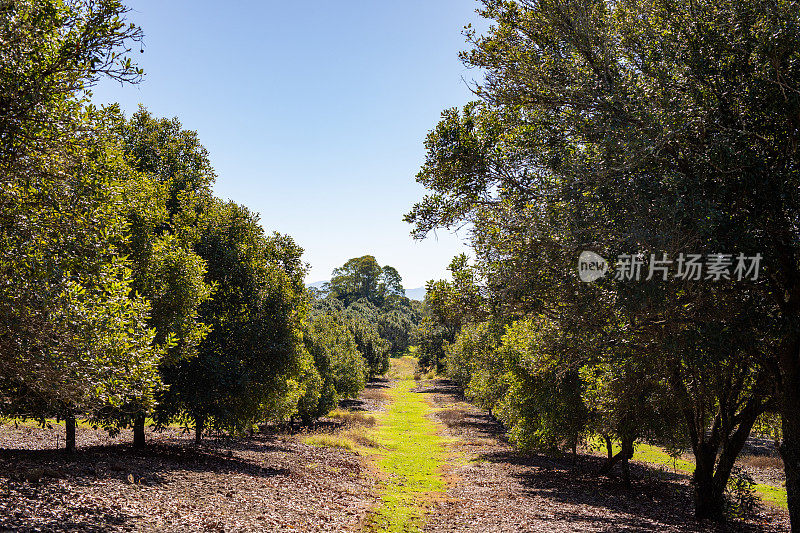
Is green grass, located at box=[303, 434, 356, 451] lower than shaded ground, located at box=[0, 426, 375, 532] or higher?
lower

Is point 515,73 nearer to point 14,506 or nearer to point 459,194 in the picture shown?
point 459,194

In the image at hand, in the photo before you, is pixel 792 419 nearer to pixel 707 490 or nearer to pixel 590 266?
pixel 590 266

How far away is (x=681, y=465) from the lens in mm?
42625

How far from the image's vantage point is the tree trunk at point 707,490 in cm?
1723

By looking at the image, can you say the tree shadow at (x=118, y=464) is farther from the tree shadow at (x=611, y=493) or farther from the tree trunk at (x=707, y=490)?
the tree trunk at (x=707, y=490)

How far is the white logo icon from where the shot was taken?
35.4 ft

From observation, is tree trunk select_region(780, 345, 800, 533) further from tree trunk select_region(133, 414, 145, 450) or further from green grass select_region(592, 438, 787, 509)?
tree trunk select_region(133, 414, 145, 450)

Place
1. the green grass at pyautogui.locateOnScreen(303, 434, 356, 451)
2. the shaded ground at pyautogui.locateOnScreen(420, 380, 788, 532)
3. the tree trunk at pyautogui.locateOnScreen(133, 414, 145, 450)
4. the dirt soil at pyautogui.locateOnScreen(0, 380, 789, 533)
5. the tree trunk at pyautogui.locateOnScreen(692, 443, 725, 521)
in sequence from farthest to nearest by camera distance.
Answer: the green grass at pyautogui.locateOnScreen(303, 434, 356, 451) → the tree trunk at pyautogui.locateOnScreen(133, 414, 145, 450) → the tree trunk at pyautogui.locateOnScreen(692, 443, 725, 521) → the shaded ground at pyautogui.locateOnScreen(420, 380, 788, 532) → the dirt soil at pyautogui.locateOnScreen(0, 380, 789, 533)

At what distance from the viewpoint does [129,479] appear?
15.1m

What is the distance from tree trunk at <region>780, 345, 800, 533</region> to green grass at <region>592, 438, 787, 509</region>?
11.9 meters

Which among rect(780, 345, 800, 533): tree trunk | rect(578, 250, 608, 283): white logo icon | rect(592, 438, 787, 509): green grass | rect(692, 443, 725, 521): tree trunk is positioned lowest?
→ rect(592, 438, 787, 509): green grass

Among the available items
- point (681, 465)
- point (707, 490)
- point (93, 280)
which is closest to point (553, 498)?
point (707, 490)

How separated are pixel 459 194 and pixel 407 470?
20.6m

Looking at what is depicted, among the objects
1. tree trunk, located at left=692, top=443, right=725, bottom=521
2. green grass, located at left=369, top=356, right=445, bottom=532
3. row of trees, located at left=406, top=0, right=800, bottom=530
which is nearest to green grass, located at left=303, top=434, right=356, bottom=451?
green grass, located at left=369, top=356, right=445, bottom=532
